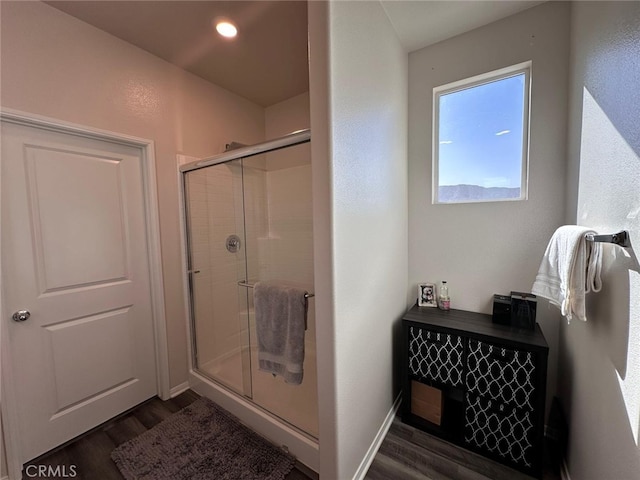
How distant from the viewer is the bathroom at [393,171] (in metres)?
1.00

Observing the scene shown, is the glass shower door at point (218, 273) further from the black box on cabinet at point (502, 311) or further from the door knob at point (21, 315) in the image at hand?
the black box on cabinet at point (502, 311)

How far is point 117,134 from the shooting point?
69.9 inches

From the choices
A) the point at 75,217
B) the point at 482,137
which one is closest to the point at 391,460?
the point at 482,137

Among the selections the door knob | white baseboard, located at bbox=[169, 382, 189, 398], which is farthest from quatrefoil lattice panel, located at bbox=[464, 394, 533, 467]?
the door knob

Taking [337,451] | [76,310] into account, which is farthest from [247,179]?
[337,451]

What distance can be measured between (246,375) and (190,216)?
4.61ft

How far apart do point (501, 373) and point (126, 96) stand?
3.08 meters

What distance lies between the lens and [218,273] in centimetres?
223

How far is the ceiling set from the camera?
1539 mm

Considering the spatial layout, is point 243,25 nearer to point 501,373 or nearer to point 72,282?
point 72,282

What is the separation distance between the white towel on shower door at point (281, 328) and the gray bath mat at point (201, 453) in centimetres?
47

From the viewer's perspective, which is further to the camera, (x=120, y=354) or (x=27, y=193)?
(x=120, y=354)

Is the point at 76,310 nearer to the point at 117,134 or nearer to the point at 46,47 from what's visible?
the point at 117,134

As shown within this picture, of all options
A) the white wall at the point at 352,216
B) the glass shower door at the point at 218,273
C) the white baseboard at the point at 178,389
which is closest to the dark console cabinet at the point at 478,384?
the white wall at the point at 352,216
